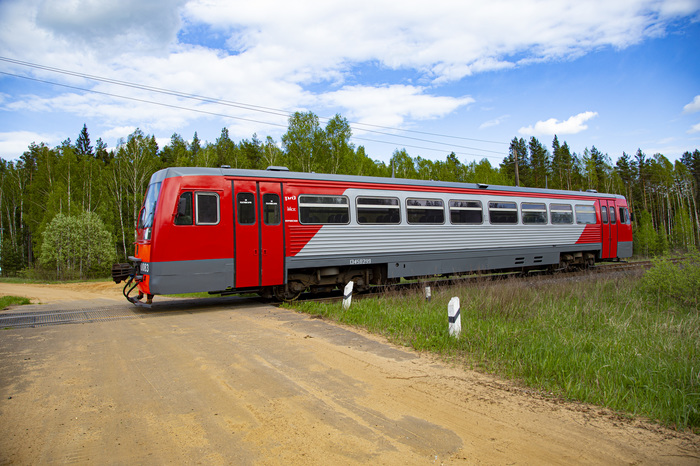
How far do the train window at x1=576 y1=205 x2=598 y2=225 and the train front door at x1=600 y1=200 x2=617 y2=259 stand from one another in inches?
27.4

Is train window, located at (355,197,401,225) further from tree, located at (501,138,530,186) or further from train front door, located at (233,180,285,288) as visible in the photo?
tree, located at (501,138,530,186)

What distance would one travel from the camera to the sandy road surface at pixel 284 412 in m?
3.36

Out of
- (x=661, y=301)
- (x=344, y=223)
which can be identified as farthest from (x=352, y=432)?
(x=661, y=301)

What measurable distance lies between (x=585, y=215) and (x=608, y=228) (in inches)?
73.8

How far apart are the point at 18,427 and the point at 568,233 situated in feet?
58.3

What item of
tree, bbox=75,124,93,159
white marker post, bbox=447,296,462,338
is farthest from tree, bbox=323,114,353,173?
tree, bbox=75,124,93,159

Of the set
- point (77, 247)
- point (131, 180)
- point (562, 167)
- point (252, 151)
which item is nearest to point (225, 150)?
point (252, 151)

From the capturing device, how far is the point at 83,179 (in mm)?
39125

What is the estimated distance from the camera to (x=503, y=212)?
589 inches

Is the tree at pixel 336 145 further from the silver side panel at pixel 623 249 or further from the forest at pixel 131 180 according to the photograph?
the silver side panel at pixel 623 249

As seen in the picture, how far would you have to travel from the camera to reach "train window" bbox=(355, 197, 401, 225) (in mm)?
11773

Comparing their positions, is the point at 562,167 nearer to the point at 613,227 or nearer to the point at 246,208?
the point at 613,227

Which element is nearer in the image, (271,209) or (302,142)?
(271,209)

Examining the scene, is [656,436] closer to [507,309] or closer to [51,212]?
[507,309]
